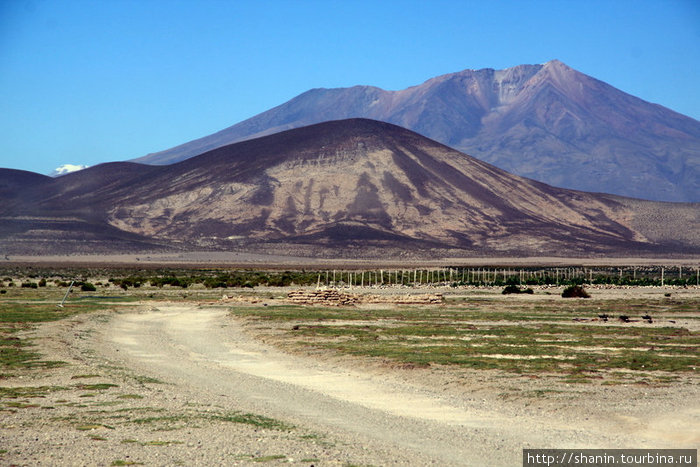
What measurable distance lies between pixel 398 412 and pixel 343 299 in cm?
3000

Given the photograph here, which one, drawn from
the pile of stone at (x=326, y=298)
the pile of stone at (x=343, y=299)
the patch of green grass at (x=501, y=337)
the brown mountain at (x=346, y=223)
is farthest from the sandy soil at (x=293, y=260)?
the patch of green grass at (x=501, y=337)

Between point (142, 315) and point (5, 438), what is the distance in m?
26.7

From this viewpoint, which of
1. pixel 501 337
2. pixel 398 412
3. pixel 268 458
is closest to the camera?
pixel 268 458

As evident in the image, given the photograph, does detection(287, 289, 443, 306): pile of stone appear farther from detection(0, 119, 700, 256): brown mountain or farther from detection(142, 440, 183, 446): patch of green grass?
detection(0, 119, 700, 256): brown mountain

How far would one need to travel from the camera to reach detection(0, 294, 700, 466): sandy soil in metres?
11.1

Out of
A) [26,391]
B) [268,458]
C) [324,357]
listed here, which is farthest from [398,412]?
[324,357]

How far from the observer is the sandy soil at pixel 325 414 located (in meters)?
11.1

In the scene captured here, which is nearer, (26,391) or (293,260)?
(26,391)

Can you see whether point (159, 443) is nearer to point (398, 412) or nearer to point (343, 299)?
point (398, 412)

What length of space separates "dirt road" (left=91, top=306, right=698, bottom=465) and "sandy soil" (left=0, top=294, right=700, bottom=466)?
3cm

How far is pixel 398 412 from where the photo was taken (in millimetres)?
14625

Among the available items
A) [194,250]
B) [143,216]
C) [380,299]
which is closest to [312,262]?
[194,250]

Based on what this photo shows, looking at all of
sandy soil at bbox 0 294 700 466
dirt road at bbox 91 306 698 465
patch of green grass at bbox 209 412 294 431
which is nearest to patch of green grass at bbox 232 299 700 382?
sandy soil at bbox 0 294 700 466

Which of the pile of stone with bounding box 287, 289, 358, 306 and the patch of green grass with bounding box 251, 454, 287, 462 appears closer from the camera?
the patch of green grass with bounding box 251, 454, 287, 462
